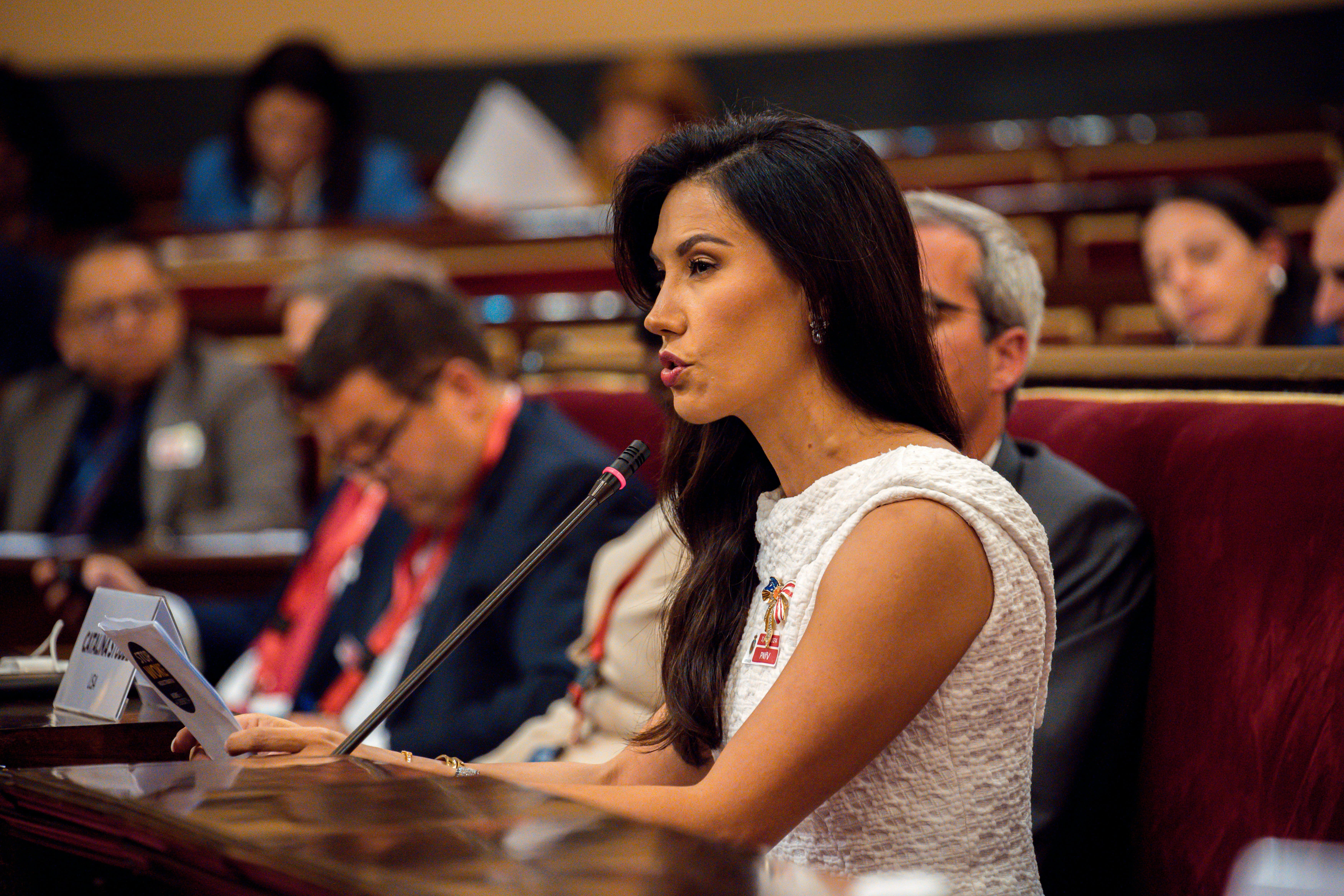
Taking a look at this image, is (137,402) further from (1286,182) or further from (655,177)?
(1286,182)

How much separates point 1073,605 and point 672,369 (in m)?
0.51

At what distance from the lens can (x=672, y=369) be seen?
1.18m

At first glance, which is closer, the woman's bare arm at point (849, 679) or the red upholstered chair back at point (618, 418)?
the woman's bare arm at point (849, 679)

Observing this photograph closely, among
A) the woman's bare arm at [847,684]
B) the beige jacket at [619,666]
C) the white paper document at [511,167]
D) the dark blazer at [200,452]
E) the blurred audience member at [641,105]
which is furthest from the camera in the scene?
the white paper document at [511,167]

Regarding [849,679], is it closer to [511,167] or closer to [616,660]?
[616,660]

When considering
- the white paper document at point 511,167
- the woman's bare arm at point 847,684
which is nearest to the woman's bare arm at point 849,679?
the woman's bare arm at point 847,684

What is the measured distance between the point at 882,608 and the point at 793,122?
416 mm

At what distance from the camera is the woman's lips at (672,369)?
45.7 inches

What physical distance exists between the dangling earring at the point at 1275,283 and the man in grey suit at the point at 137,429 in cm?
206

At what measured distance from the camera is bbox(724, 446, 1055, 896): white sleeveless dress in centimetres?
108

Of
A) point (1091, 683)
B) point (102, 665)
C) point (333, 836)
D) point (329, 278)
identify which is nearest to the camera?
point (333, 836)

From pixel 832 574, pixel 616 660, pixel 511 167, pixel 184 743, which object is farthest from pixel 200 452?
pixel 832 574

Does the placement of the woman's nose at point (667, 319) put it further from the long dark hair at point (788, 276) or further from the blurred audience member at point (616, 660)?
the blurred audience member at point (616, 660)

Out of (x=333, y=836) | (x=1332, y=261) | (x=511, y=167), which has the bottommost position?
(x=333, y=836)
